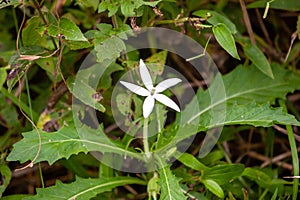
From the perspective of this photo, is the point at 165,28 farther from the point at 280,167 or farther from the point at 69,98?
the point at 280,167

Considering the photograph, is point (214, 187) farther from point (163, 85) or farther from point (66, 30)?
point (66, 30)

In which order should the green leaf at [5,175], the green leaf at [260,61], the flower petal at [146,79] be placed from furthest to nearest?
the green leaf at [260,61] → the green leaf at [5,175] → the flower petal at [146,79]

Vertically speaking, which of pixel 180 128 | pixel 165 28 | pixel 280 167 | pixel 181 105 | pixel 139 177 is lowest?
pixel 280 167

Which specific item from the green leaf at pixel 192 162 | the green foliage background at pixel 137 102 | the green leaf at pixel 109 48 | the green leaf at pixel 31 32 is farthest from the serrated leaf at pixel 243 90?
the green leaf at pixel 31 32

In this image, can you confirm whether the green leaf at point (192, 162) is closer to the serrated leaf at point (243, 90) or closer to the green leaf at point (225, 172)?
the green leaf at point (225, 172)

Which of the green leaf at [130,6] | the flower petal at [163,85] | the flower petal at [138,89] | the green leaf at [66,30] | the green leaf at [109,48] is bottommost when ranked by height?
the flower petal at [163,85]

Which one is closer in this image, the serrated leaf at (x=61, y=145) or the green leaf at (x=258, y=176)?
the serrated leaf at (x=61, y=145)

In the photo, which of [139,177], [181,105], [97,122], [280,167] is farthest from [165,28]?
[280,167]

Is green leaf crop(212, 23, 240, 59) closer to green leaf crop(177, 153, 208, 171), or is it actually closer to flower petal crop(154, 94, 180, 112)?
flower petal crop(154, 94, 180, 112)
